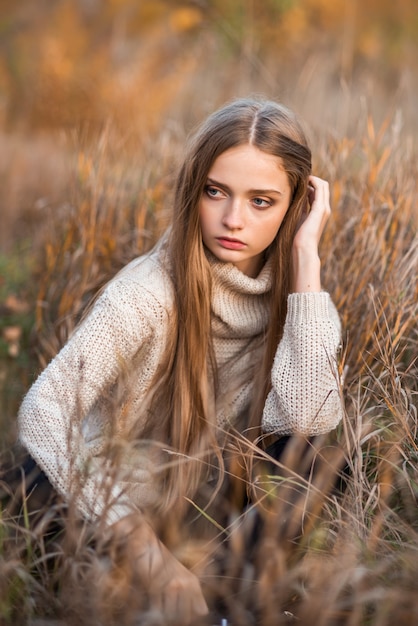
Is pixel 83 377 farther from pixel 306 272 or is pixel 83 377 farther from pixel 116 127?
pixel 116 127

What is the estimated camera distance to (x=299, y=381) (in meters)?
1.75

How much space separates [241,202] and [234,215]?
0.13 ft

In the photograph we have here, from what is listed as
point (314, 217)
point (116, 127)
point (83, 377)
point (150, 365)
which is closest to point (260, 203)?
point (314, 217)

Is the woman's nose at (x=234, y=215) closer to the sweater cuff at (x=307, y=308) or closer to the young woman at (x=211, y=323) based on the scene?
the young woman at (x=211, y=323)

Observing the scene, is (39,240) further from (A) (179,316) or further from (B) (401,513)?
(B) (401,513)

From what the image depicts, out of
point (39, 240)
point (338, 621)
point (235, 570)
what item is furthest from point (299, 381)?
point (39, 240)

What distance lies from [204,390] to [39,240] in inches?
56.5

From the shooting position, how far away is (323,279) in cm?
226

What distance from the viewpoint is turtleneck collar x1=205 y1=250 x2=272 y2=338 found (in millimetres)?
1845

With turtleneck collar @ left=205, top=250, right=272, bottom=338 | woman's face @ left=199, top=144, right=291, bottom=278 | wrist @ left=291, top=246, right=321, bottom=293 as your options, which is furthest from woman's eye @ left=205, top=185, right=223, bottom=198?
wrist @ left=291, top=246, right=321, bottom=293

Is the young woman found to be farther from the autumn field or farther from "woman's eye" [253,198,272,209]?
the autumn field

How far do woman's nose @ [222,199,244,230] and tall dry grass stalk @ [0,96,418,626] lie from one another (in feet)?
1.36

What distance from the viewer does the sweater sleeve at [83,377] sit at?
5.18 feet

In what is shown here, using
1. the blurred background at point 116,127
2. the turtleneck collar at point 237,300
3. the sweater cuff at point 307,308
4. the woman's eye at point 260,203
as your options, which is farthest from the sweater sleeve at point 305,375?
the blurred background at point 116,127
